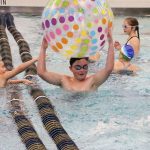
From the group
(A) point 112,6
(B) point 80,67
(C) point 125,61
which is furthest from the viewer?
(A) point 112,6

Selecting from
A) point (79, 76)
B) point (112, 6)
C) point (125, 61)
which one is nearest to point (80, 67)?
point (79, 76)

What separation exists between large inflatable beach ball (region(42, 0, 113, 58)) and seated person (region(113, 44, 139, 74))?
89.7 inches

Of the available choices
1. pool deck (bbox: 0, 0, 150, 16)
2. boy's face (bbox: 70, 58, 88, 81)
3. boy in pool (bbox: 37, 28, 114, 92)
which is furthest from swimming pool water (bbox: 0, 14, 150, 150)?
pool deck (bbox: 0, 0, 150, 16)

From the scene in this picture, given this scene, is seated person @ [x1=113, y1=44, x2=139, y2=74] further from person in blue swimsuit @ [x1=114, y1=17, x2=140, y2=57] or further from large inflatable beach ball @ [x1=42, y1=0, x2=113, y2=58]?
large inflatable beach ball @ [x1=42, y1=0, x2=113, y2=58]

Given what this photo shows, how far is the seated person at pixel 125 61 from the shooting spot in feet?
23.4

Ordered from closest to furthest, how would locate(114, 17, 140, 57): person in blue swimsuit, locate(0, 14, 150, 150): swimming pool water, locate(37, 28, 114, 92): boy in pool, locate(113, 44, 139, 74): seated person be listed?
locate(0, 14, 150, 150): swimming pool water, locate(37, 28, 114, 92): boy in pool, locate(113, 44, 139, 74): seated person, locate(114, 17, 140, 57): person in blue swimsuit

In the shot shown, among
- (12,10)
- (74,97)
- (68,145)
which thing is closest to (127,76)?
(74,97)

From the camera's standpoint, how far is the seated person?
281 inches

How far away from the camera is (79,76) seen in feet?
18.3

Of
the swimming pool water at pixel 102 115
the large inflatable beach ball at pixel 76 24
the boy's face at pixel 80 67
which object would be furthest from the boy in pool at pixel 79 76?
the large inflatable beach ball at pixel 76 24

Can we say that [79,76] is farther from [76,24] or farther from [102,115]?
[76,24]

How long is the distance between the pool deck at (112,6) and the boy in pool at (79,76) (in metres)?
8.22

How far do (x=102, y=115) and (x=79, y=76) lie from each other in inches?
22.8

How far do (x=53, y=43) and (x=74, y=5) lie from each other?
19.4 inches
